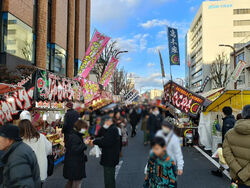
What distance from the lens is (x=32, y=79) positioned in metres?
6.02

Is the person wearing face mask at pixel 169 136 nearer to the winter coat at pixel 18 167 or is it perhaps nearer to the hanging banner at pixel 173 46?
the hanging banner at pixel 173 46

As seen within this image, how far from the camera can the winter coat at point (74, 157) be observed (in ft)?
12.1

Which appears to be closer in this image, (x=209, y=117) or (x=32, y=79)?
(x=32, y=79)

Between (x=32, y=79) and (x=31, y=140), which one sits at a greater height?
(x=32, y=79)

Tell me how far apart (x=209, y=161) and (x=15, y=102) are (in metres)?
6.33

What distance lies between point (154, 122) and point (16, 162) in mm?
1841

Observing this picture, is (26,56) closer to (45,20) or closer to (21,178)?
(45,20)

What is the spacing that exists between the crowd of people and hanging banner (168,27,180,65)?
0.37 meters

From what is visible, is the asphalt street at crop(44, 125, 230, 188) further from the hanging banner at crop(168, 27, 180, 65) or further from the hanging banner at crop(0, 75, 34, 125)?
the hanging banner at crop(168, 27, 180, 65)

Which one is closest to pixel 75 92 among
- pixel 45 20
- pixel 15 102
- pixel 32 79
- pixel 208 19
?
pixel 32 79

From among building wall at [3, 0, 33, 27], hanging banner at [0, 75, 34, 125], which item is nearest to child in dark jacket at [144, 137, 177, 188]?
hanging banner at [0, 75, 34, 125]

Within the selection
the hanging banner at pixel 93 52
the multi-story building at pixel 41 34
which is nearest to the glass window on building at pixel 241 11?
the multi-story building at pixel 41 34

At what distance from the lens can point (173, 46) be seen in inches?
56.7

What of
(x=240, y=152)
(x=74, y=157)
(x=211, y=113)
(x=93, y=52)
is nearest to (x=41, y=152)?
(x=74, y=157)
